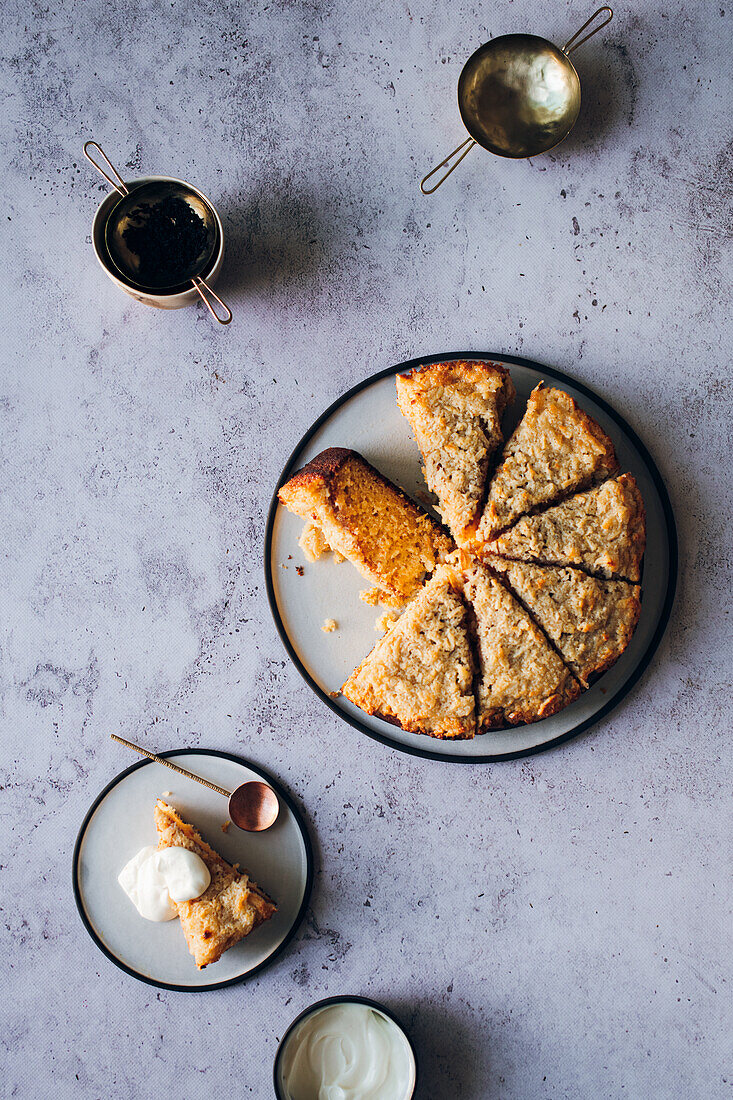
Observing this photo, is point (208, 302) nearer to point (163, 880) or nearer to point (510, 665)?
point (510, 665)

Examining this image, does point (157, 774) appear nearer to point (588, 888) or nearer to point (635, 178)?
point (588, 888)

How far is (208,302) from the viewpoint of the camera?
3.63m

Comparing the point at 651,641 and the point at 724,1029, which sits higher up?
the point at 651,641

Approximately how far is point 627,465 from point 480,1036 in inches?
106

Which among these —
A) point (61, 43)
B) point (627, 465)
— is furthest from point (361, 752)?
point (61, 43)

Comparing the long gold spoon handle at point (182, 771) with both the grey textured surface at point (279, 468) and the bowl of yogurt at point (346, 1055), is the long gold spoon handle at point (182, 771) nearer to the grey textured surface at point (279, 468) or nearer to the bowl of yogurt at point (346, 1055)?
the grey textured surface at point (279, 468)

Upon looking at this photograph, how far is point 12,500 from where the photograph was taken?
12.4 feet

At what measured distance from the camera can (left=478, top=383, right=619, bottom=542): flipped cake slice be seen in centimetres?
323

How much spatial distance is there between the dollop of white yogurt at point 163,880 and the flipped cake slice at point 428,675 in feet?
3.44

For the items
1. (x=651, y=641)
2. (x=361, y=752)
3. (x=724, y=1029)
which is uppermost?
(x=361, y=752)

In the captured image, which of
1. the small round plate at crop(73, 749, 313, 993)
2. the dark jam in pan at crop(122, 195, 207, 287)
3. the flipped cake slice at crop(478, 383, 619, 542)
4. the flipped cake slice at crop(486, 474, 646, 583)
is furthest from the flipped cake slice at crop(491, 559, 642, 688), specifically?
the dark jam in pan at crop(122, 195, 207, 287)

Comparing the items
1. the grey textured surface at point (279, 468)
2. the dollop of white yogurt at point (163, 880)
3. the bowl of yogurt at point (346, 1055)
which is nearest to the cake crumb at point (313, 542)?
the grey textured surface at point (279, 468)

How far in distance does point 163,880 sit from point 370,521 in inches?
71.2

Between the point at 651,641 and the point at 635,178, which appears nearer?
the point at 651,641
